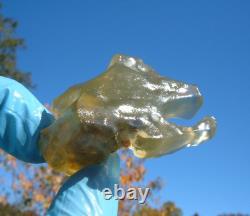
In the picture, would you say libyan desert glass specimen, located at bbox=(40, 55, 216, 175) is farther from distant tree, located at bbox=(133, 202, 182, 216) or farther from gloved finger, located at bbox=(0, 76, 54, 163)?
distant tree, located at bbox=(133, 202, 182, 216)

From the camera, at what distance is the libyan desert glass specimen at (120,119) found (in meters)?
1.44

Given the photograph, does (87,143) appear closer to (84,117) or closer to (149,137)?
(84,117)

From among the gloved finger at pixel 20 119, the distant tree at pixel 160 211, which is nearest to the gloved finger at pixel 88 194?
the gloved finger at pixel 20 119

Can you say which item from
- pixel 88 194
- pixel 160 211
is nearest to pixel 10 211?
pixel 160 211

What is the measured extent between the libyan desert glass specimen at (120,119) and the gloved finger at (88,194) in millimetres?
40

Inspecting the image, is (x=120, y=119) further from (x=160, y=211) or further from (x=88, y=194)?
(x=160, y=211)

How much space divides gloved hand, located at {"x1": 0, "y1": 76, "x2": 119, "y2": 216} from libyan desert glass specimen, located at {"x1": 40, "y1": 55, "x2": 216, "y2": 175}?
0.17 feet

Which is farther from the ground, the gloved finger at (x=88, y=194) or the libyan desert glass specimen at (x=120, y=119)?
the libyan desert glass specimen at (x=120, y=119)

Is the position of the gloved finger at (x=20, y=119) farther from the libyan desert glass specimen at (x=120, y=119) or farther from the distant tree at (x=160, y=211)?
the distant tree at (x=160, y=211)

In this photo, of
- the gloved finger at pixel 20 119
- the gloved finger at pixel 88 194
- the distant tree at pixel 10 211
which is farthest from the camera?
the distant tree at pixel 10 211

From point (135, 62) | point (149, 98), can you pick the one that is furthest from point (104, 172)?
point (135, 62)

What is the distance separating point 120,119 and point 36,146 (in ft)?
1.16

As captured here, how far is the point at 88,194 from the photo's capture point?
146 cm

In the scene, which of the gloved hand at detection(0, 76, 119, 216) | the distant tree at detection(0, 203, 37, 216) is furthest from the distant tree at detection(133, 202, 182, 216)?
the gloved hand at detection(0, 76, 119, 216)
